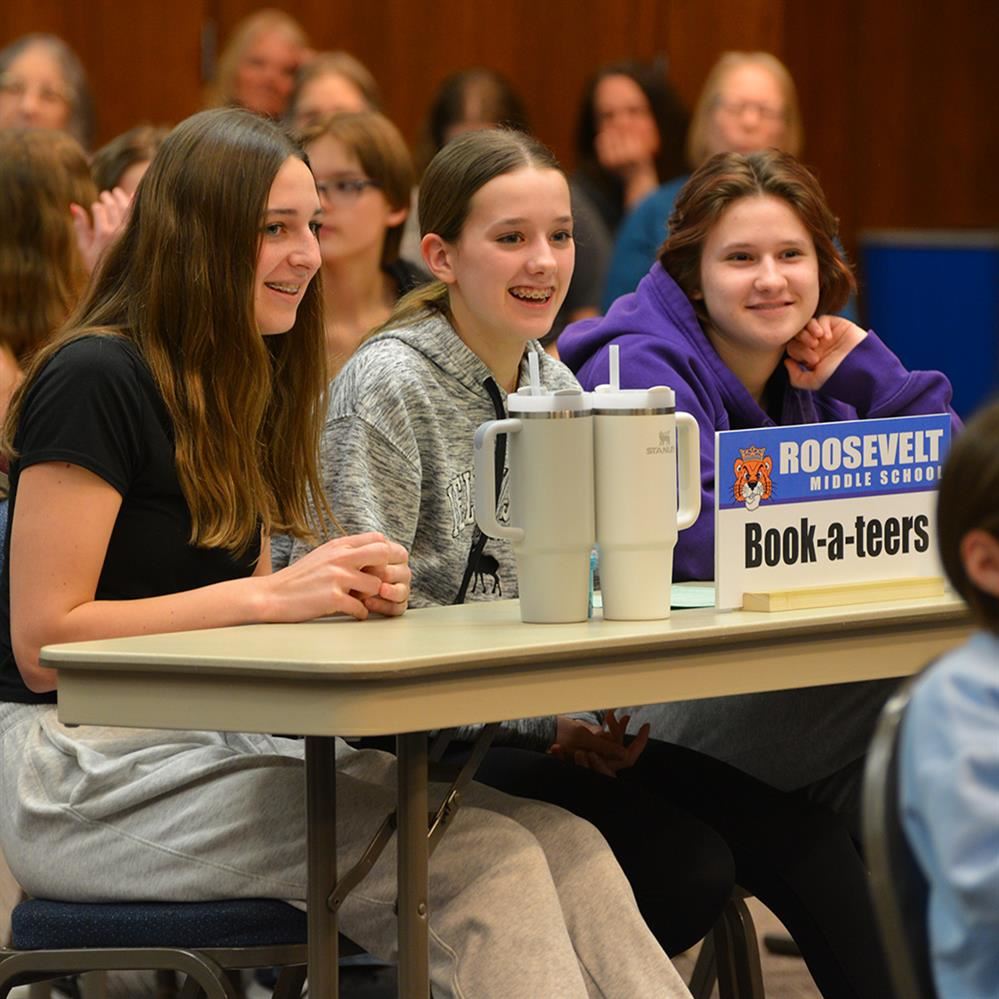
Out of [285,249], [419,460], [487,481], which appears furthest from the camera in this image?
[419,460]

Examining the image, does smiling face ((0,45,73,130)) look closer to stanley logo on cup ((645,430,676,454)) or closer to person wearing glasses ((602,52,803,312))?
person wearing glasses ((602,52,803,312))

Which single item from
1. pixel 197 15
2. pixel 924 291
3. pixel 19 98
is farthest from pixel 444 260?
pixel 924 291

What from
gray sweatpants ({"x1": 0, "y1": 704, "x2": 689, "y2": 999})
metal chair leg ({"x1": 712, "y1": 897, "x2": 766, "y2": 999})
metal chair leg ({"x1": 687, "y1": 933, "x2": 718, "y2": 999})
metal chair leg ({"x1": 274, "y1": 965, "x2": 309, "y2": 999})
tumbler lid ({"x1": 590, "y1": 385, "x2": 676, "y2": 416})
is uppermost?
tumbler lid ({"x1": 590, "y1": 385, "x2": 676, "y2": 416})

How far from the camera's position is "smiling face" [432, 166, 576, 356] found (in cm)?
239

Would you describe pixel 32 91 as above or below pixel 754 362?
above

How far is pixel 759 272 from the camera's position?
2.60m

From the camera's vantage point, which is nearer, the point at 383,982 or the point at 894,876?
the point at 894,876

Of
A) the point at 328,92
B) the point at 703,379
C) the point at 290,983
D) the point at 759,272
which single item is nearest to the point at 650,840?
the point at 290,983

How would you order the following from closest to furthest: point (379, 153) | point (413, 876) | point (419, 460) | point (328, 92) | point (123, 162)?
1. point (413, 876)
2. point (419, 460)
3. point (123, 162)
4. point (379, 153)
5. point (328, 92)

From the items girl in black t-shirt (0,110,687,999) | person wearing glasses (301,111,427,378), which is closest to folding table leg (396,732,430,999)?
girl in black t-shirt (0,110,687,999)

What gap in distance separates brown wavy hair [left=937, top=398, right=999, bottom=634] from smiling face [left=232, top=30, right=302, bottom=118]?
14.1 feet

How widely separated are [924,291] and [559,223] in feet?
14.8

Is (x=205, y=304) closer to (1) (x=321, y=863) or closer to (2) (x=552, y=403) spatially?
(2) (x=552, y=403)

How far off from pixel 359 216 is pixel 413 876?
2256 millimetres
